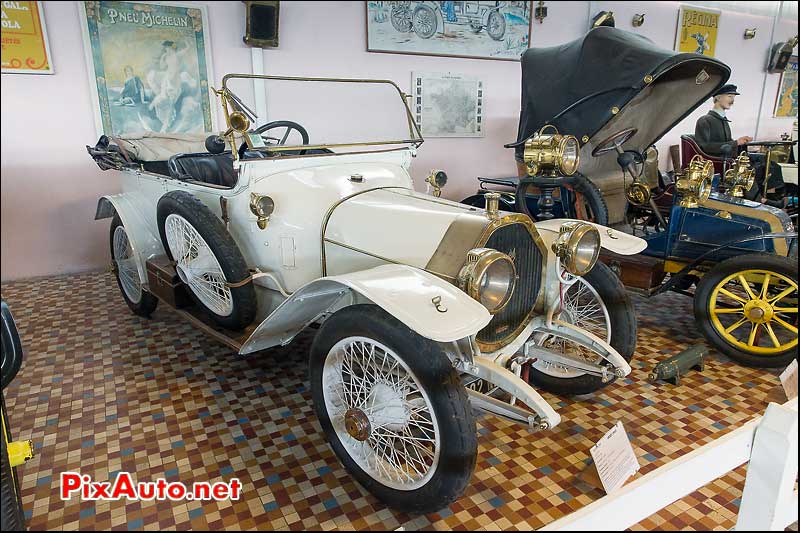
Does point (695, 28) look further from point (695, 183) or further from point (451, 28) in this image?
point (695, 183)

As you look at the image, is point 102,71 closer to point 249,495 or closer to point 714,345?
point 249,495

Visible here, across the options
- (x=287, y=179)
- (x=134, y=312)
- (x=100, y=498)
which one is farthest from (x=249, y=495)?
(x=134, y=312)

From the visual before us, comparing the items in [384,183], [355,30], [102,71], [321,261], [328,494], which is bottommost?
[328,494]

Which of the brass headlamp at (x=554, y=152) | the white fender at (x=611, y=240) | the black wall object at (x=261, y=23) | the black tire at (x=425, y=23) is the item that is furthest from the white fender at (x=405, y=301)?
the black tire at (x=425, y=23)

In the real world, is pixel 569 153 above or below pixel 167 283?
above

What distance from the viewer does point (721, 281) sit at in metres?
3.04

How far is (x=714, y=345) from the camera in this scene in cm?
312

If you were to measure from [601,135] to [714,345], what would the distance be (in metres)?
1.68

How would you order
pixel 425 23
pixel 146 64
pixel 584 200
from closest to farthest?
pixel 584 200 → pixel 146 64 → pixel 425 23

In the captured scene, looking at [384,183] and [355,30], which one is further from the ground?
[355,30]

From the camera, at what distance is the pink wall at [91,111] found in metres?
4.42

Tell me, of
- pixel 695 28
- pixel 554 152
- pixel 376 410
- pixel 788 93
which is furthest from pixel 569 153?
pixel 788 93

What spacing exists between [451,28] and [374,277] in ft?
16.4

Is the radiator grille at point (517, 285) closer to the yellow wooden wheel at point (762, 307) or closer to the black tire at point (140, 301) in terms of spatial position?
the yellow wooden wheel at point (762, 307)
